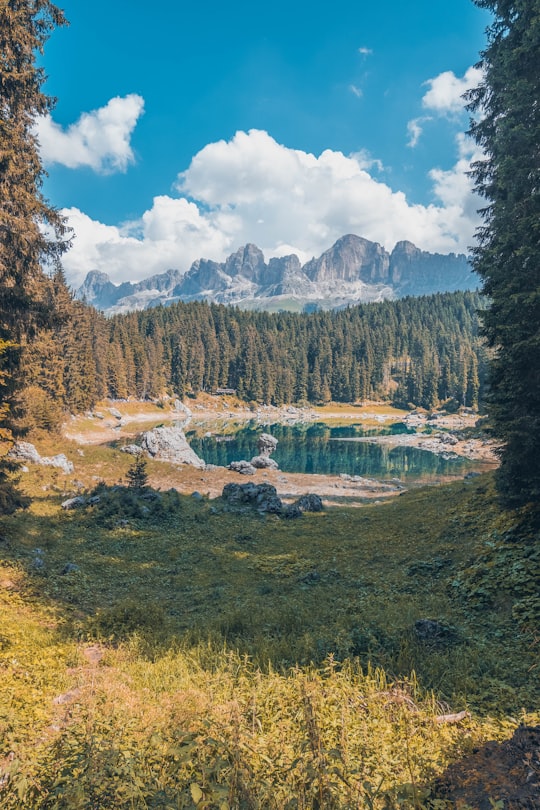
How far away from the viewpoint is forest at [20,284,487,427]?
11412 cm

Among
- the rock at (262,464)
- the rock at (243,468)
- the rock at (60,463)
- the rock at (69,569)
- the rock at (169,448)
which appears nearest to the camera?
the rock at (69,569)

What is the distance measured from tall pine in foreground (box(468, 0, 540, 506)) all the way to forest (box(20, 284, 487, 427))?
80117 millimetres

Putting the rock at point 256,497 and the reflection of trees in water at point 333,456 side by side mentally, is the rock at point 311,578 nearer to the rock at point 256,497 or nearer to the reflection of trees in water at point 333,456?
the rock at point 256,497

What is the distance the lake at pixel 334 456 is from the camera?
47125 mm

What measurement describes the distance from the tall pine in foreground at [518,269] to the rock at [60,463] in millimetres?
28985

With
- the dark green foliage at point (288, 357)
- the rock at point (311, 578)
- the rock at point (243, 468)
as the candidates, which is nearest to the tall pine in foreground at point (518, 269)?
the rock at point (311, 578)

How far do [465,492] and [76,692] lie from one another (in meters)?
20.9

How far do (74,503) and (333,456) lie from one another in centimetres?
4136

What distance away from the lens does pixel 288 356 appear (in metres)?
156

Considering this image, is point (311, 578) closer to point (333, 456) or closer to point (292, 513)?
point (292, 513)

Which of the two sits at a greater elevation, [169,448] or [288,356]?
[288,356]

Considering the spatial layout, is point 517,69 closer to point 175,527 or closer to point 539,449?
point 539,449

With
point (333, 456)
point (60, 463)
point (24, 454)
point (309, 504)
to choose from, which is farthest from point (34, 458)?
point (333, 456)

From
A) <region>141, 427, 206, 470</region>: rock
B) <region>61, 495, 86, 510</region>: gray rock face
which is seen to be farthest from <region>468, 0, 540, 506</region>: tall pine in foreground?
<region>141, 427, 206, 470</region>: rock
